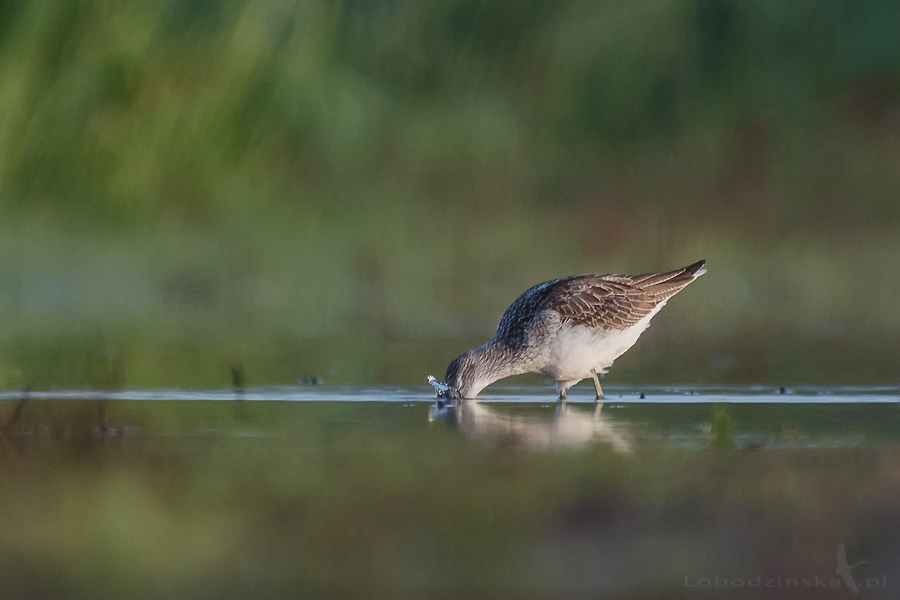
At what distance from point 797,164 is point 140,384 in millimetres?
19365

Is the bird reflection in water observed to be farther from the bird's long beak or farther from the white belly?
the white belly

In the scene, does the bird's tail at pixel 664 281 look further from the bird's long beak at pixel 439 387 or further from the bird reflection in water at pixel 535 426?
the bird's long beak at pixel 439 387

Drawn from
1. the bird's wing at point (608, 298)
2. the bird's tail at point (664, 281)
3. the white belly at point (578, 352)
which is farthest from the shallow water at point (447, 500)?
the bird's tail at point (664, 281)

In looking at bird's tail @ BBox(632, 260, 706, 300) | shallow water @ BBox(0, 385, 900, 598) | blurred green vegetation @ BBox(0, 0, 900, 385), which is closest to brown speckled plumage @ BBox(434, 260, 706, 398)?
bird's tail @ BBox(632, 260, 706, 300)

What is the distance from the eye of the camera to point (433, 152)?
2656 cm

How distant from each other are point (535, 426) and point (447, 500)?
2.17 meters

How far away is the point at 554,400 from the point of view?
380 inches

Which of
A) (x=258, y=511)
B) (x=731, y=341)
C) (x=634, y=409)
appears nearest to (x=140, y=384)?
(x=634, y=409)

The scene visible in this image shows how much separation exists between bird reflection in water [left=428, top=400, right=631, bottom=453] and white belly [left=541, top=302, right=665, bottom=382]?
299mm

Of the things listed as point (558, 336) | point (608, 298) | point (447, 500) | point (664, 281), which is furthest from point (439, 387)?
point (447, 500)

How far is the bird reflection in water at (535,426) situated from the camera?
298 inches

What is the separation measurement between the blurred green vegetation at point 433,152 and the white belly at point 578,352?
8.38 m

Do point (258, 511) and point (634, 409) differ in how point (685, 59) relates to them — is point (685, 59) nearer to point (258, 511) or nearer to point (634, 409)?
point (634, 409)

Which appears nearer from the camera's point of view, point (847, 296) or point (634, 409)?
point (634, 409)
